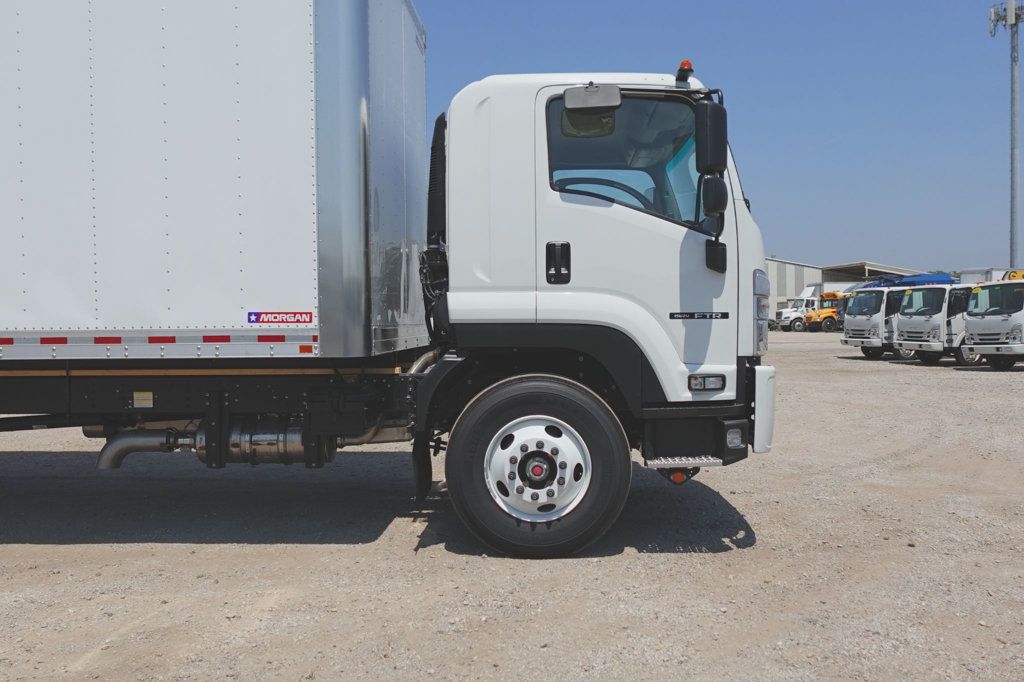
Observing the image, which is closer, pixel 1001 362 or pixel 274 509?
pixel 274 509

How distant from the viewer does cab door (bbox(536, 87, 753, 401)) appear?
4.27 m

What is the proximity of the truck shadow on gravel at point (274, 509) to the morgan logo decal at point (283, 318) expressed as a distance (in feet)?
5.01

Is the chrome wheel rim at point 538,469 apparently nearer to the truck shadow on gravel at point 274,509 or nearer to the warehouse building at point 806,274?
the truck shadow on gravel at point 274,509

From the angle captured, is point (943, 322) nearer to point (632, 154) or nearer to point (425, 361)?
point (632, 154)

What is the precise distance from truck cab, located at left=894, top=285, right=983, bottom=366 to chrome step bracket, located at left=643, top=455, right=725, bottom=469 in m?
17.0

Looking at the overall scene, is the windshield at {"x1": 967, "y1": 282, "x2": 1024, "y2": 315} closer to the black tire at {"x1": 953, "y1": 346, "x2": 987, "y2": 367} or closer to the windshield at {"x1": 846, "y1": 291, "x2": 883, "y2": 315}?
the black tire at {"x1": 953, "y1": 346, "x2": 987, "y2": 367}

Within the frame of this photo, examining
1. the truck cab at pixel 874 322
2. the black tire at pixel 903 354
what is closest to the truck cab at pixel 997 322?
the truck cab at pixel 874 322

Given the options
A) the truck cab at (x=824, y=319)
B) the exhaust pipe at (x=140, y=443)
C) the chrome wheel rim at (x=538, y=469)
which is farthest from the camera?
the truck cab at (x=824, y=319)

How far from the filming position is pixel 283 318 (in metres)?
4.24

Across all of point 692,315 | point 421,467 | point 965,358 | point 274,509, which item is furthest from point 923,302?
point 274,509

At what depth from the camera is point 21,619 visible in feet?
11.6

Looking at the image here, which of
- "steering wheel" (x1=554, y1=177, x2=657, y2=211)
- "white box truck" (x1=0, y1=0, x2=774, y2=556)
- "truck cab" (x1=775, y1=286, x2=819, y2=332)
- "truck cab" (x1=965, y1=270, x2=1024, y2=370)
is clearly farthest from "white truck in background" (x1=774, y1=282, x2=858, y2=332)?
"steering wheel" (x1=554, y1=177, x2=657, y2=211)

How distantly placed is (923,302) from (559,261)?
19.0m

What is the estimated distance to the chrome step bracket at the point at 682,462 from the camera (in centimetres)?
435
